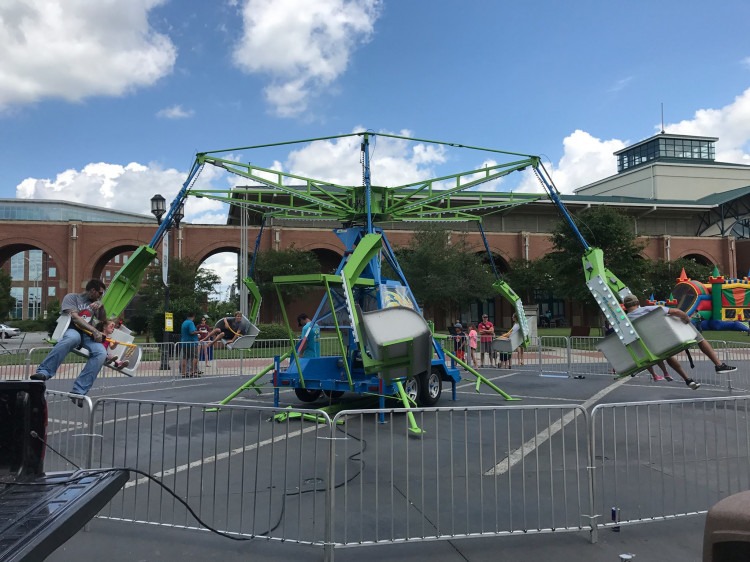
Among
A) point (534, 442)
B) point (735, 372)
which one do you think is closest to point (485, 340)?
point (735, 372)

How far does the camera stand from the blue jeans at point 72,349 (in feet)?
22.1

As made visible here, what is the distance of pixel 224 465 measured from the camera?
6.16 m

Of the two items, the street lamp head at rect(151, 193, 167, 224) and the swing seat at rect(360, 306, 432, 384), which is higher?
the street lamp head at rect(151, 193, 167, 224)

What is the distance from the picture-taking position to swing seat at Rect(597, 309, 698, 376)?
22.6 ft

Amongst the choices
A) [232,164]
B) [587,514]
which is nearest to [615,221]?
[232,164]

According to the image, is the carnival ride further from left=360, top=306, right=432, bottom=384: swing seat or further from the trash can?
the trash can

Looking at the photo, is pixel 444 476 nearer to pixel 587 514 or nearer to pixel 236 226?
pixel 587 514

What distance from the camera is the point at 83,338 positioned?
7.05m

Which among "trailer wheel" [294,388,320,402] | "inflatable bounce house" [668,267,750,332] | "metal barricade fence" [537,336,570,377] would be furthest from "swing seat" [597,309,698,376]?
"inflatable bounce house" [668,267,750,332]

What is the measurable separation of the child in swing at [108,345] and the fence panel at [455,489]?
340 centimetres

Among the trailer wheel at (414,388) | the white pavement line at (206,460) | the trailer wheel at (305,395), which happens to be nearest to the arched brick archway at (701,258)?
the trailer wheel at (414,388)

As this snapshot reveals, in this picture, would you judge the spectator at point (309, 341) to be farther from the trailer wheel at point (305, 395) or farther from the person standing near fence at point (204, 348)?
the person standing near fence at point (204, 348)

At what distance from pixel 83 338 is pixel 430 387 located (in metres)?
5.73

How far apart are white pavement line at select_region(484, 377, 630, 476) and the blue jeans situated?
501cm
